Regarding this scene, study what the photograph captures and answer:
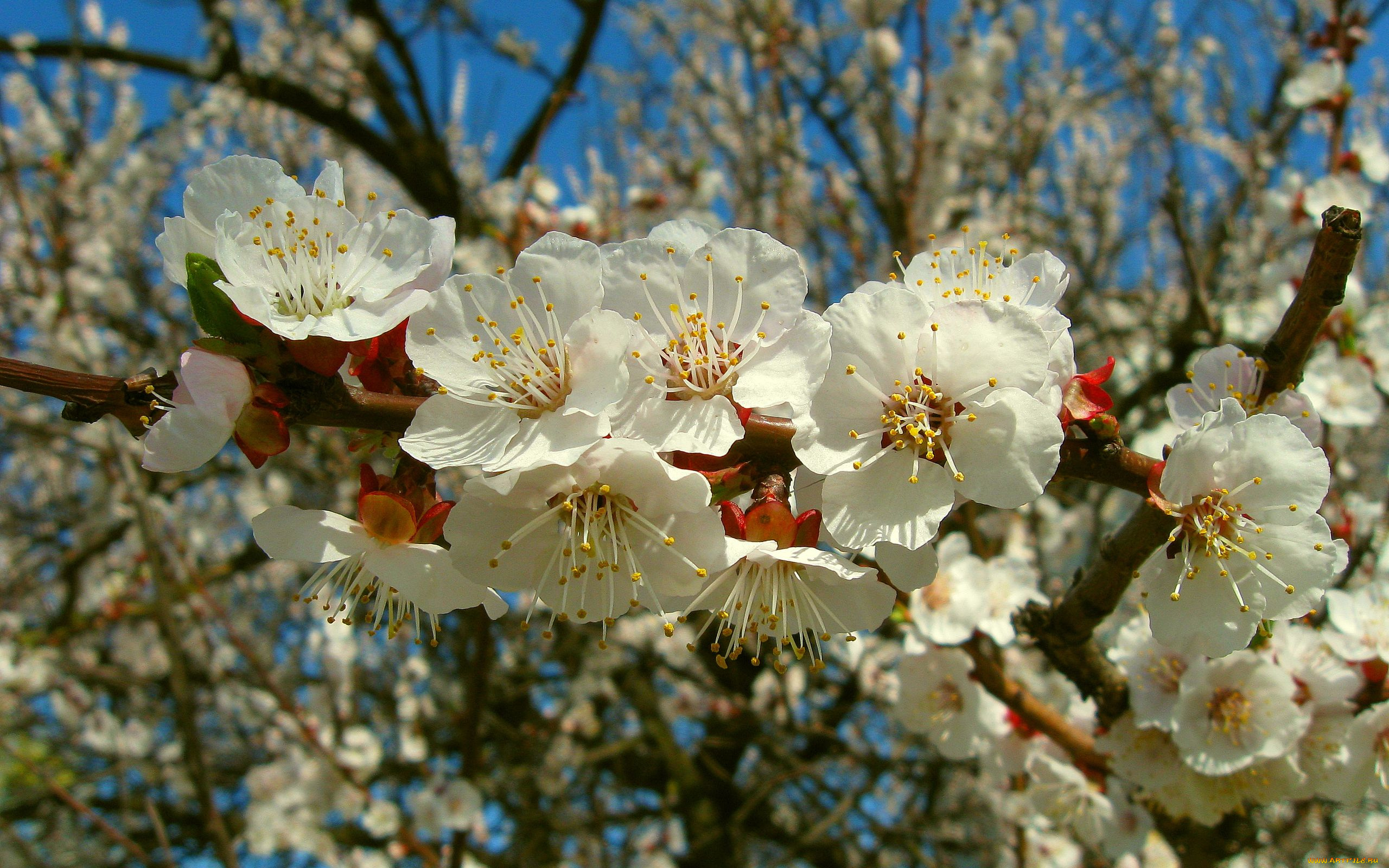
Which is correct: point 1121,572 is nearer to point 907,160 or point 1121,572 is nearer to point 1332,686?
point 1332,686

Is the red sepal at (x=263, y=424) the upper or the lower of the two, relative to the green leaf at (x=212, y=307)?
lower

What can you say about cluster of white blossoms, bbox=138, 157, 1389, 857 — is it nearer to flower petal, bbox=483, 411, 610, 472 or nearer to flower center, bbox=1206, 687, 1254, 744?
flower petal, bbox=483, 411, 610, 472

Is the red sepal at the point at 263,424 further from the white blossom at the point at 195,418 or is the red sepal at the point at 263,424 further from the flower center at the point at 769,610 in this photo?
the flower center at the point at 769,610

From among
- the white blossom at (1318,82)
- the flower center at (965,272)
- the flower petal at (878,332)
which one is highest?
the white blossom at (1318,82)

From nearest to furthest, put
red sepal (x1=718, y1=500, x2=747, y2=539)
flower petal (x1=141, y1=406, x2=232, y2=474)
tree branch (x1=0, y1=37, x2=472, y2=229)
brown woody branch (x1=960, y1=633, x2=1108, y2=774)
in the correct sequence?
flower petal (x1=141, y1=406, x2=232, y2=474) → red sepal (x1=718, y1=500, x2=747, y2=539) → brown woody branch (x1=960, y1=633, x2=1108, y2=774) → tree branch (x1=0, y1=37, x2=472, y2=229)

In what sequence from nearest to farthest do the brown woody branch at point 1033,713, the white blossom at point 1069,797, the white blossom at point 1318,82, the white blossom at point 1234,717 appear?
the white blossom at point 1234,717
the brown woody branch at point 1033,713
the white blossom at point 1069,797
the white blossom at point 1318,82

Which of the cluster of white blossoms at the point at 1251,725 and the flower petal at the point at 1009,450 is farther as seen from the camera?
the cluster of white blossoms at the point at 1251,725

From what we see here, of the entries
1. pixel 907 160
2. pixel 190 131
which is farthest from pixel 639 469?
pixel 190 131

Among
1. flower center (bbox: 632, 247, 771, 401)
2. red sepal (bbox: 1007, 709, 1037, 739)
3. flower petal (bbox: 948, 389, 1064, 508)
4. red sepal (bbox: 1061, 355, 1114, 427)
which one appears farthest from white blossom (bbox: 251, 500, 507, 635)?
red sepal (bbox: 1007, 709, 1037, 739)

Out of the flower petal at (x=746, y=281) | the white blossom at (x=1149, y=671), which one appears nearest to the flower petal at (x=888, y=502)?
the flower petal at (x=746, y=281)
